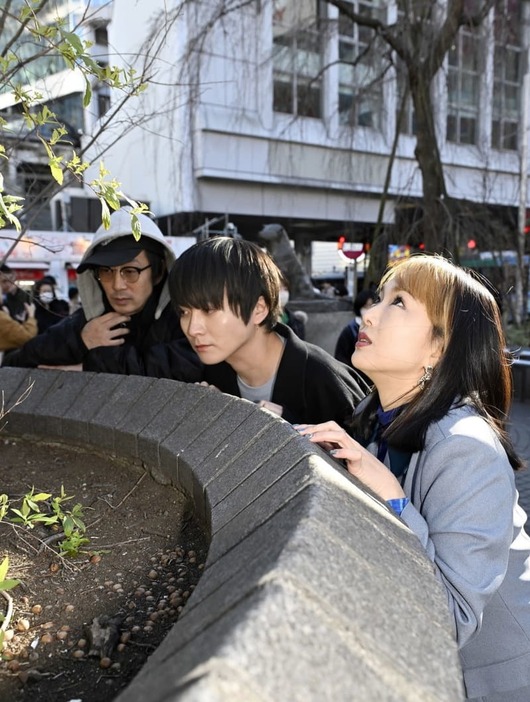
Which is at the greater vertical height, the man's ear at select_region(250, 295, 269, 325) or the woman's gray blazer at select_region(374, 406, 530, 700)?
the man's ear at select_region(250, 295, 269, 325)

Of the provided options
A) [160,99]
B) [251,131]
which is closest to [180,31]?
[160,99]

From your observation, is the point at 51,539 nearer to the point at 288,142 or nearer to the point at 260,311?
the point at 260,311

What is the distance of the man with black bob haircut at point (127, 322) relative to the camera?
2.57 m

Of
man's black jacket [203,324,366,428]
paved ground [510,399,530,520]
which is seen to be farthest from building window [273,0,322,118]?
man's black jacket [203,324,366,428]

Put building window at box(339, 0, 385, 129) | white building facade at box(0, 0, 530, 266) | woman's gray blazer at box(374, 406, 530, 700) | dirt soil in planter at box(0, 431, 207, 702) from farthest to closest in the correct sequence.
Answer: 1. white building facade at box(0, 0, 530, 266)
2. building window at box(339, 0, 385, 129)
3. woman's gray blazer at box(374, 406, 530, 700)
4. dirt soil in planter at box(0, 431, 207, 702)

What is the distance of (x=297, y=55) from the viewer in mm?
11773

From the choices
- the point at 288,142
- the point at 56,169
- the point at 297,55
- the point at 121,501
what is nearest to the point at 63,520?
the point at 121,501

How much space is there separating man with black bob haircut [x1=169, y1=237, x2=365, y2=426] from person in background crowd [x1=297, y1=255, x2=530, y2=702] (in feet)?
1.50

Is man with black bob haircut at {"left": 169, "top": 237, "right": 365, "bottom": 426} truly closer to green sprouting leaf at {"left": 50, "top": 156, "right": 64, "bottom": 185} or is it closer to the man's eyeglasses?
the man's eyeglasses

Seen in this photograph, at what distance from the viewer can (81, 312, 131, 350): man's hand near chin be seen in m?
2.66

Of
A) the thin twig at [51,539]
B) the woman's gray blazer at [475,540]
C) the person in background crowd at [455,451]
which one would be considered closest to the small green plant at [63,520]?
the thin twig at [51,539]

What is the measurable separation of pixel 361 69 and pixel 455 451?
17.9 metres

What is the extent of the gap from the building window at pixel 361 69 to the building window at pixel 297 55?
585 mm

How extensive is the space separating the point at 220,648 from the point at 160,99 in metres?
13.8
